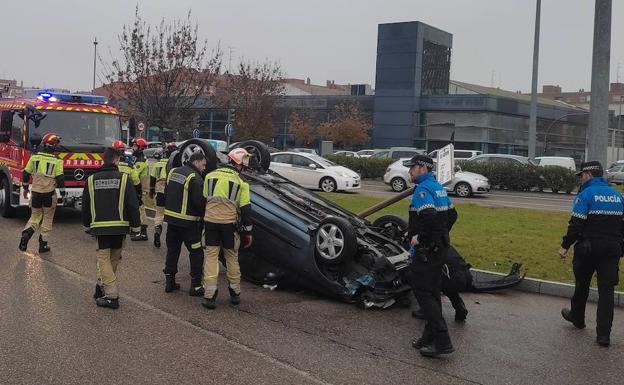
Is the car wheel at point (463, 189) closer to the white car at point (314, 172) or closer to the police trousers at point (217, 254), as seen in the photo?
the white car at point (314, 172)

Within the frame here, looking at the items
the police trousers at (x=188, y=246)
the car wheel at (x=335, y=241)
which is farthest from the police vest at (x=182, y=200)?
the car wheel at (x=335, y=241)

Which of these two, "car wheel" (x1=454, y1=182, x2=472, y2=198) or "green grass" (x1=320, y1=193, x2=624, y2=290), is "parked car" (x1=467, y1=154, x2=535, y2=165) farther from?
"green grass" (x1=320, y1=193, x2=624, y2=290)

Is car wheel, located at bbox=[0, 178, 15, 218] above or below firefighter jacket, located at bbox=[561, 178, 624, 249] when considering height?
below

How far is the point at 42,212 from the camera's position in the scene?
9.08 metres

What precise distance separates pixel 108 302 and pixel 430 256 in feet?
11.0

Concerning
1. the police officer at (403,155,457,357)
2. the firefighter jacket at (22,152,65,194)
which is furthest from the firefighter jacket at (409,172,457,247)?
the firefighter jacket at (22,152,65,194)

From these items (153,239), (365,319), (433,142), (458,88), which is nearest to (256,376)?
(365,319)

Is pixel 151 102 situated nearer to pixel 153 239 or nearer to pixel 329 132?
pixel 153 239

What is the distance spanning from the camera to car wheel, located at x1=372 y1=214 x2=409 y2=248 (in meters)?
7.62

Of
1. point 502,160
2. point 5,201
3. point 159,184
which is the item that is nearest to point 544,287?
point 159,184

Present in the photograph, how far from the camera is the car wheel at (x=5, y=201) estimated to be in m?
12.1

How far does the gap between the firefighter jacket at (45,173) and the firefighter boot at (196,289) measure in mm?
3725

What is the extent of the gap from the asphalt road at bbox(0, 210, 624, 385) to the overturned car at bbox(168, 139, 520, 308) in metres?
0.21

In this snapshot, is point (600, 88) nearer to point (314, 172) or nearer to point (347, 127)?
point (314, 172)
